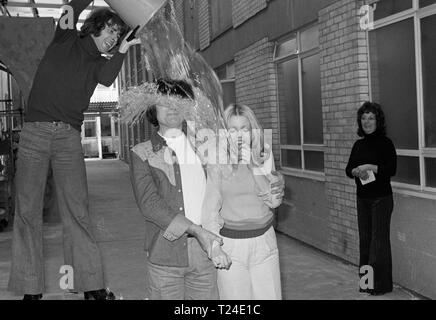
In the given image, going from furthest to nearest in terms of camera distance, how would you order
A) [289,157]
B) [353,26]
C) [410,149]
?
[289,157] < [353,26] < [410,149]

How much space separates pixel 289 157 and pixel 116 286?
142 inches

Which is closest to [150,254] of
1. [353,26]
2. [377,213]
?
[377,213]

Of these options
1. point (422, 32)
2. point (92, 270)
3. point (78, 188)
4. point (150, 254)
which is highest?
point (422, 32)

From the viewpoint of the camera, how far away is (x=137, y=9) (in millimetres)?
3168

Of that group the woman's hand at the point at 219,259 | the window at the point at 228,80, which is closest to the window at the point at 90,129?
the window at the point at 228,80

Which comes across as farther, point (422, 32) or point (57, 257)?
point (57, 257)

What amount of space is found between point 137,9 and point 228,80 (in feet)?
24.5

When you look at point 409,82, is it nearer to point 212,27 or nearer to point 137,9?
point 137,9

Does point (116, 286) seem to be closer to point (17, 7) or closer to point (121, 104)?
point (121, 104)

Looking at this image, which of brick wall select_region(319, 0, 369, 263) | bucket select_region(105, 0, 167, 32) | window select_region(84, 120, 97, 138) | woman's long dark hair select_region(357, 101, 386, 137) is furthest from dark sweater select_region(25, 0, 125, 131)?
window select_region(84, 120, 97, 138)

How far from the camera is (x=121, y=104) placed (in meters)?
2.81

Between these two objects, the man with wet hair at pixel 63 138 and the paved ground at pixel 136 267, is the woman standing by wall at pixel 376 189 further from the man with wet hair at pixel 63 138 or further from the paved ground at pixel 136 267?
the man with wet hair at pixel 63 138

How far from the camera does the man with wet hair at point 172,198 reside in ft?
8.57

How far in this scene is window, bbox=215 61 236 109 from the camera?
407 inches
